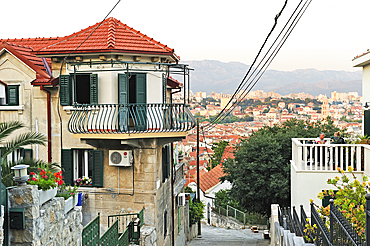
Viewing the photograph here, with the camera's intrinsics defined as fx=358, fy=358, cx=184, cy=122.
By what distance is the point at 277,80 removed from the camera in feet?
419

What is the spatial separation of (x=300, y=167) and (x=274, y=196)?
443 inches

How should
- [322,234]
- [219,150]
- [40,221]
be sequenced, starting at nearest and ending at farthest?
[40,221] → [322,234] → [219,150]


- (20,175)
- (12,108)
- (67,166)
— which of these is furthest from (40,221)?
(12,108)

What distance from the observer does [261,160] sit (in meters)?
23.2

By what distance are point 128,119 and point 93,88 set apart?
168 cm

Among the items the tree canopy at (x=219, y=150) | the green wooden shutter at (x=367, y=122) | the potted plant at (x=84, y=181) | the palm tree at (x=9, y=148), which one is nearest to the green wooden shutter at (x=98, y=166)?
the potted plant at (x=84, y=181)

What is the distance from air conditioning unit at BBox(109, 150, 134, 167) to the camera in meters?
12.8

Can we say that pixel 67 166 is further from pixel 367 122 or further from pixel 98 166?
pixel 367 122

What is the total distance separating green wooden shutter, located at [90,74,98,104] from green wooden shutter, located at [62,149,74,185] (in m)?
2.32

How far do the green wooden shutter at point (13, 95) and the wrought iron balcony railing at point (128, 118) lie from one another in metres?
Result: 2.63

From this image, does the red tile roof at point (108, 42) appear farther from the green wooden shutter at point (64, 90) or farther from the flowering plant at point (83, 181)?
the flowering plant at point (83, 181)

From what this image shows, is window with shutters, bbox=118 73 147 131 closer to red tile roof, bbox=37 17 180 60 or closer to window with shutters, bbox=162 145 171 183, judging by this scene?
red tile roof, bbox=37 17 180 60

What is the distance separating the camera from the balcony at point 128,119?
38.9ft

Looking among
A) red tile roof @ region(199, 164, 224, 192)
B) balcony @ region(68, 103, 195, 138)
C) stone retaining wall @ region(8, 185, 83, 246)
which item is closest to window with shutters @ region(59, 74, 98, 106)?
balcony @ region(68, 103, 195, 138)
